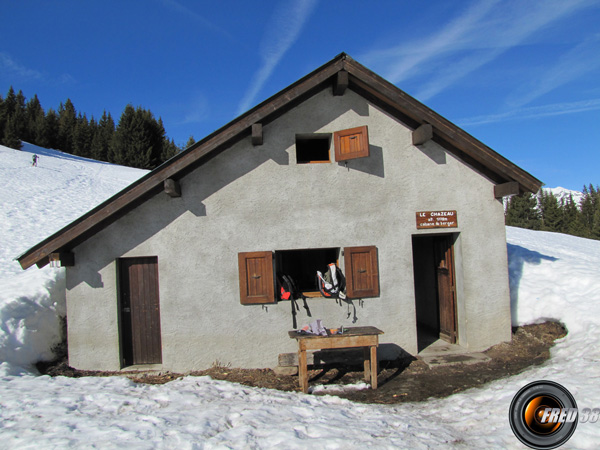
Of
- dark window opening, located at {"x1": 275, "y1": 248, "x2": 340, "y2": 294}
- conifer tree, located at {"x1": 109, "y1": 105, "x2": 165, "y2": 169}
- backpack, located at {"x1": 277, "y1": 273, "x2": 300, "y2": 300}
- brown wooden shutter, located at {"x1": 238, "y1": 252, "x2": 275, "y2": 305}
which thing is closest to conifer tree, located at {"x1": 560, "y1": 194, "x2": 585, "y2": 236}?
dark window opening, located at {"x1": 275, "y1": 248, "x2": 340, "y2": 294}

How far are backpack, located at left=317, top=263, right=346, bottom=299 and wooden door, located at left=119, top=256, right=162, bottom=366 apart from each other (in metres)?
3.23

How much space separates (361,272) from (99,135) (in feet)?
198

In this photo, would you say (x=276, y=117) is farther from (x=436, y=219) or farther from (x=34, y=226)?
(x=34, y=226)

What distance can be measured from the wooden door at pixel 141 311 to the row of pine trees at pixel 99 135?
47464 millimetres

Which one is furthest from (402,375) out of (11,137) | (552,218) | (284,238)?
(552,218)

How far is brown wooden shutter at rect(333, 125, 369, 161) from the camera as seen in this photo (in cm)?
726

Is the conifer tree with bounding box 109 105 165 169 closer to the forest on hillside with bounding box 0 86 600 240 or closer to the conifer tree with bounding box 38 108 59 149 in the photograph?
the forest on hillside with bounding box 0 86 600 240

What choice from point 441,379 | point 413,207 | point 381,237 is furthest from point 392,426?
point 413,207

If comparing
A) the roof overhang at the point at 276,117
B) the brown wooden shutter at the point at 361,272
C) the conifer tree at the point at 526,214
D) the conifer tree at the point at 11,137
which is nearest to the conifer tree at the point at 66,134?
the conifer tree at the point at 11,137

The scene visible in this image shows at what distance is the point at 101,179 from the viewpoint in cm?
3238

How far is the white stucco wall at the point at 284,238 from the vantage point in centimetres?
710

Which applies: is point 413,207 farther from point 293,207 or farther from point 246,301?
point 246,301

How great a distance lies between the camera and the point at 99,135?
57125mm

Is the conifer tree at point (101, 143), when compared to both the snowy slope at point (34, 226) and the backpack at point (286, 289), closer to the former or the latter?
the snowy slope at point (34, 226)
